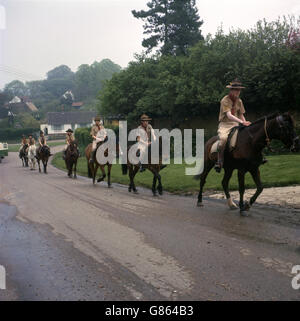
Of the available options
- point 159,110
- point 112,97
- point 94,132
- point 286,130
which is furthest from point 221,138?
point 112,97

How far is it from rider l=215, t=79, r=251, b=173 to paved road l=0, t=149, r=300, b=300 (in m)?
1.45

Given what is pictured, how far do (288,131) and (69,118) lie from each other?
111 metres

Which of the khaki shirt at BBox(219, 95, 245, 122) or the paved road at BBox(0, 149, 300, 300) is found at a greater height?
the khaki shirt at BBox(219, 95, 245, 122)

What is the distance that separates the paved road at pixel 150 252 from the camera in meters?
5.03

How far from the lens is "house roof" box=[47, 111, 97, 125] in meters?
115

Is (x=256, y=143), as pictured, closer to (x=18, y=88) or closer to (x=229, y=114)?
(x=229, y=114)

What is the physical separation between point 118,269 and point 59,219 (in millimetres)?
4230

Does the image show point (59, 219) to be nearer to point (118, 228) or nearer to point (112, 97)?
point (118, 228)

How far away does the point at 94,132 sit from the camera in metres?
18.2

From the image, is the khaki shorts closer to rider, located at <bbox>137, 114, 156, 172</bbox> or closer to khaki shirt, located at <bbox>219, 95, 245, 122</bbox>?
khaki shirt, located at <bbox>219, 95, 245, 122</bbox>

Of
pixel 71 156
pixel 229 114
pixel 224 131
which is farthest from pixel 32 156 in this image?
pixel 229 114

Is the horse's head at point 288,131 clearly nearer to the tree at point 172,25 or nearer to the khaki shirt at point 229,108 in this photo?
the khaki shirt at point 229,108

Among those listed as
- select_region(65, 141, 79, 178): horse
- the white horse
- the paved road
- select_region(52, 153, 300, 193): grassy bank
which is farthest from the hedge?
the paved road

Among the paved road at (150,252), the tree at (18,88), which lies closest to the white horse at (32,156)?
the paved road at (150,252)
